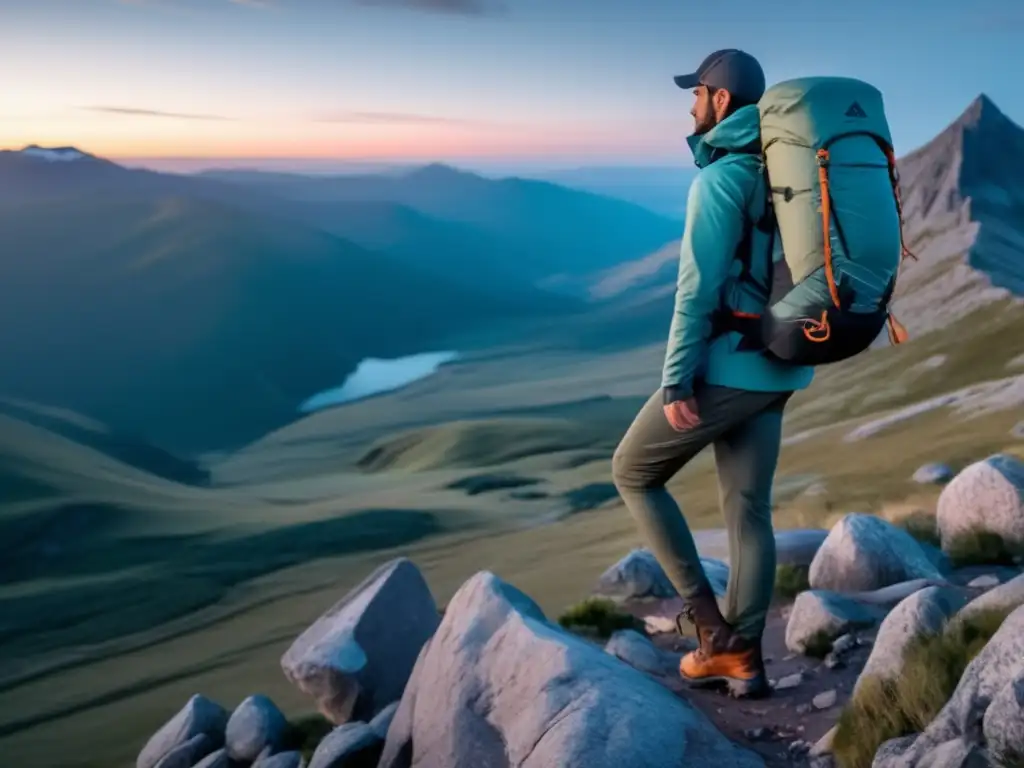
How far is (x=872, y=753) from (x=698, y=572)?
183 centimetres

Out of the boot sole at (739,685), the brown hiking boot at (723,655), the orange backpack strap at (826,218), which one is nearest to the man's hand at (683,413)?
the orange backpack strap at (826,218)

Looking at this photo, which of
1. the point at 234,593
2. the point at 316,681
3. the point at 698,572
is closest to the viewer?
the point at 698,572

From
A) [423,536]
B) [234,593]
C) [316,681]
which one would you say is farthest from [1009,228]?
[316,681]

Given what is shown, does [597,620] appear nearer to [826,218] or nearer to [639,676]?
[639,676]

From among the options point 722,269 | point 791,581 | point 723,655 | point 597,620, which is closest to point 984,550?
point 791,581

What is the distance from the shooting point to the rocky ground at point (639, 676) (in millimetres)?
5793

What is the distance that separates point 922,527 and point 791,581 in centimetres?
264

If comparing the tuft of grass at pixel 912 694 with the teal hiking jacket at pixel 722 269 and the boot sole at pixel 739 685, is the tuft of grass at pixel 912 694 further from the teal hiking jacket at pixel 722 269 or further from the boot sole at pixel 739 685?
the teal hiking jacket at pixel 722 269

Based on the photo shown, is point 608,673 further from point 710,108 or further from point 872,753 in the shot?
point 710,108

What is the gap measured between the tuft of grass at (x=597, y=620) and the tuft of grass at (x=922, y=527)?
383cm

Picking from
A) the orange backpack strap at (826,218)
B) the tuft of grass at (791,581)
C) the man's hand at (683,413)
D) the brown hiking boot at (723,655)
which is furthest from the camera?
the tuft of grass at (791,581)

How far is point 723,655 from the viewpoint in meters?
7.01

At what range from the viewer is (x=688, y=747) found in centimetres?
597

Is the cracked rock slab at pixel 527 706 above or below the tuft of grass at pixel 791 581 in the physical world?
above
